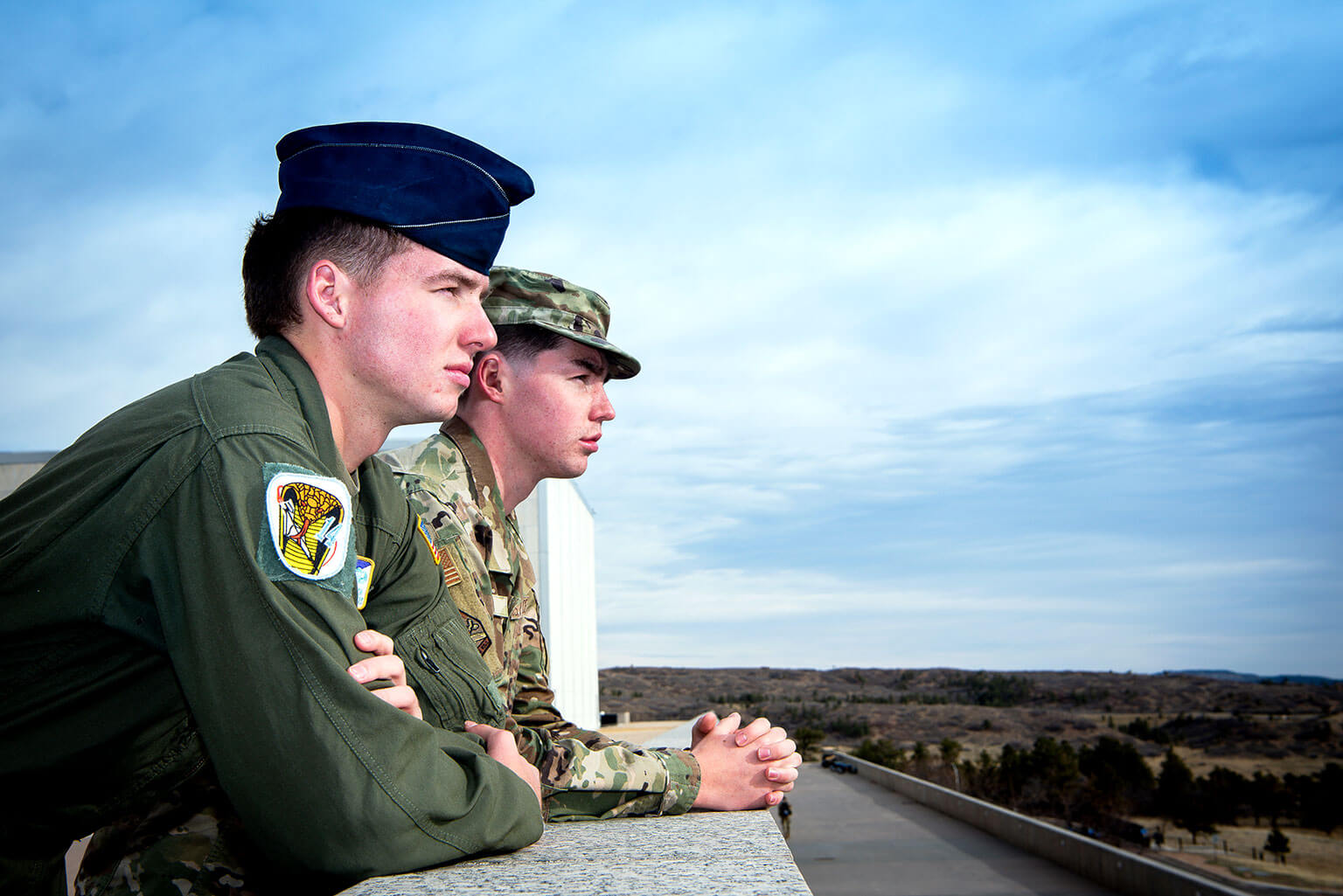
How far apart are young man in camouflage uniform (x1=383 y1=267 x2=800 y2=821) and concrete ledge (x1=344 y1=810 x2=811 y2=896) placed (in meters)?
0.28

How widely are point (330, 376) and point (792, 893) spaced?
3.54 ft

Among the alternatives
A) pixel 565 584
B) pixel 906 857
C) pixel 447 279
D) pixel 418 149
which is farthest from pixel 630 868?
pixel 906 857

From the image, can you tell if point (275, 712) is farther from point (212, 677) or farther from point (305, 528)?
point (305, 528)

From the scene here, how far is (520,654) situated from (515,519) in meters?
0.35

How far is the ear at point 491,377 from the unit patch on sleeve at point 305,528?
1.42 m

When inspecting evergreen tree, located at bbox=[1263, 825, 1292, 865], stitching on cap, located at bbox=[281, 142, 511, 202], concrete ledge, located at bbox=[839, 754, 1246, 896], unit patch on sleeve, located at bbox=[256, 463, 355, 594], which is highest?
stitching on cap, located at bbox=[281, 142, 511, 202]

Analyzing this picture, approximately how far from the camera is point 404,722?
1284 millimetres

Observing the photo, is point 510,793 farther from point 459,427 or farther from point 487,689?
point 459,427

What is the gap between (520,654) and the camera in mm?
2646

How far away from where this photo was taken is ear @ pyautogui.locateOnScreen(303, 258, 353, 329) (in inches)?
66.7

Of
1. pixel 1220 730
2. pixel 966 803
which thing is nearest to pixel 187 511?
pixel 966 803

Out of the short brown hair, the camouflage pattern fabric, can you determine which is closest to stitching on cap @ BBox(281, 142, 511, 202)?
the short brown hair

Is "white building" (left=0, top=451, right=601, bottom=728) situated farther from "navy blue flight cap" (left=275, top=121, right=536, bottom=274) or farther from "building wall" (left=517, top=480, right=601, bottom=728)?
"navy blue flight cap" (left=275, top=121, right=536, bottom=274)

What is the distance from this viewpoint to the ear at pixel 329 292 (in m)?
1.69
